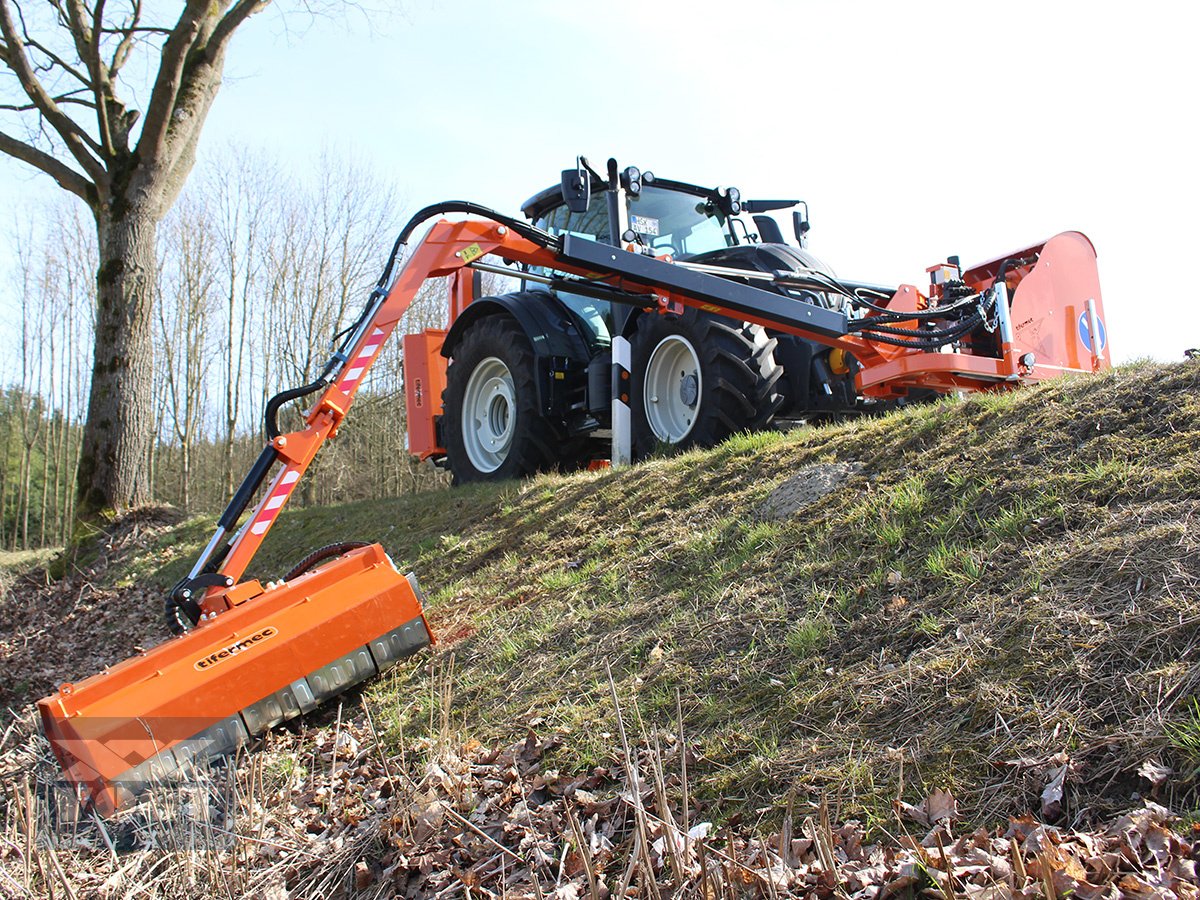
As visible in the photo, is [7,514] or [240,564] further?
[7,514]

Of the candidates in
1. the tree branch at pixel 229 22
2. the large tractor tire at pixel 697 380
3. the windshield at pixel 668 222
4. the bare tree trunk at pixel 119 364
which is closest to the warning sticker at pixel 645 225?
the windshield at pixel 668 222

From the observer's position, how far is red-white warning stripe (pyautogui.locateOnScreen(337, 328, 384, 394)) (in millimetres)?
5211

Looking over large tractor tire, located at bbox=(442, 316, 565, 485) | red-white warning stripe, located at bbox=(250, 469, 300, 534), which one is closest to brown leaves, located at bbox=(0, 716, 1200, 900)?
red-white warning stripe, located at bbox=(250, 469, 300, 534)

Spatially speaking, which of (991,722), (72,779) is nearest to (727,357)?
(991,722)

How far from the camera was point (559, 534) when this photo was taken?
18.7ft

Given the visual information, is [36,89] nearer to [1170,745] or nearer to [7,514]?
[1170,745]

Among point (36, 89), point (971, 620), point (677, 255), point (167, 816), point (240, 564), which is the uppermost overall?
point (36, 89)

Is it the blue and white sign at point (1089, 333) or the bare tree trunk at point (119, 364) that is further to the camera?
the bare tree trunk at point (119, 364)

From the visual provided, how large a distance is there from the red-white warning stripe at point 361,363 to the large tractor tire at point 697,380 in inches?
85.5

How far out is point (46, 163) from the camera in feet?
34.6

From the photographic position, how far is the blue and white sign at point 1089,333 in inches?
249

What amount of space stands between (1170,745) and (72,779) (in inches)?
142

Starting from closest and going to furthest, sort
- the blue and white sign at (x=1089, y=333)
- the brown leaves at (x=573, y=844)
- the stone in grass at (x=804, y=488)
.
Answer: the brown leaves at (x=573, y=844)
the stone in grass at (x=804, y=488)
the blue and white sign at (x=1089, y=333)

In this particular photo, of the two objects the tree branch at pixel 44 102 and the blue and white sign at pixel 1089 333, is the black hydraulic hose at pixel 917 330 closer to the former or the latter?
the blue and white sign at pixel 1089 333
